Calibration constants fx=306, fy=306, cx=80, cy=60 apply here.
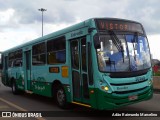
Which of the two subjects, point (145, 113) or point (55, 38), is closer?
point (145, 113)

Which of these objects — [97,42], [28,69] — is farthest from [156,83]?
[97,42]

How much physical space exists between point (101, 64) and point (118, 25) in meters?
1.49

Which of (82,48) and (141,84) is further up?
(82,48)

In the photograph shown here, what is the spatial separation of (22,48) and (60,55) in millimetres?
5381

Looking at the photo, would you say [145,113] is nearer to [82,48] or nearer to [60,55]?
[82,48]

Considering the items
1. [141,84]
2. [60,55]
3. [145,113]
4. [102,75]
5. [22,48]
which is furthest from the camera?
[22,48]

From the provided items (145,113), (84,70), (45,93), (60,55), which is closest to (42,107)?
(45,93)

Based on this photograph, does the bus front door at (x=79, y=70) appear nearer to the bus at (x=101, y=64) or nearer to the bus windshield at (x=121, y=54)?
the bus at (x=101, y=64)

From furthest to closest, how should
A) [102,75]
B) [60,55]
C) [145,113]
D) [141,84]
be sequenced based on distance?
[60,55] < [145,113] < [141,84] < [102,75]

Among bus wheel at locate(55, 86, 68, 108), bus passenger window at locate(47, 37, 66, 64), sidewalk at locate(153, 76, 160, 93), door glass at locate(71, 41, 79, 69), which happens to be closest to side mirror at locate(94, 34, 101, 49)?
door glass at locate(71, 41, 79, 69)

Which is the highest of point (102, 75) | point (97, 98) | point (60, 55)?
point (60, 55)

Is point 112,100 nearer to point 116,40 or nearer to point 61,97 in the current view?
point 116,40

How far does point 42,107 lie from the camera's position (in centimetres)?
1185

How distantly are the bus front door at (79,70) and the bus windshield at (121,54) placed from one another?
73 cm
